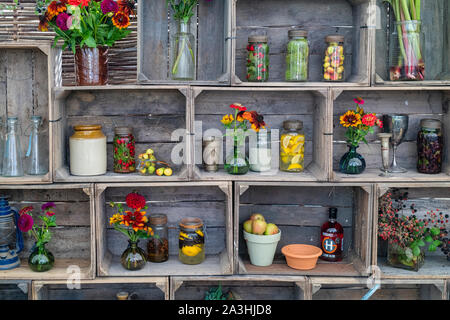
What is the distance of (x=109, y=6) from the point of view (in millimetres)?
2115

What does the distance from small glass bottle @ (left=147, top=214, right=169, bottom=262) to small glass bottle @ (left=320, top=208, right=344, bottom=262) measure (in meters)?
0.76

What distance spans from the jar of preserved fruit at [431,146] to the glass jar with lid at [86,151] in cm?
149

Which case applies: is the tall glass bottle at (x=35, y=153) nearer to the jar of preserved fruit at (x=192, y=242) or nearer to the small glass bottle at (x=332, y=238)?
the jar of preserved fruit at (x=192, y=242)

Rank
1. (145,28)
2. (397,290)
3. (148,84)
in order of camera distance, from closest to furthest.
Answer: (148,84) → (145,28) → (397,290)

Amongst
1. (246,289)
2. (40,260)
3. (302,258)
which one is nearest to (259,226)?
(302,258)

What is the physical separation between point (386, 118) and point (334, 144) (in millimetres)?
275

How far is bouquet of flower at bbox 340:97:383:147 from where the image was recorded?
7.50ft

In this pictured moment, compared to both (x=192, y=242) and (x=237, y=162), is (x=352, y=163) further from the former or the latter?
(x=192, y=242)

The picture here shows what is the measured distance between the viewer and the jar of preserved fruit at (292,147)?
2369mm

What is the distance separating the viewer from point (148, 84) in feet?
7.37

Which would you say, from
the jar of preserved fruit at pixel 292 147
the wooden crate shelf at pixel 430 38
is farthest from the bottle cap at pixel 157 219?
the wooden crate shelf at pixel 430 38

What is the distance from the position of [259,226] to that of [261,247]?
10 cm
